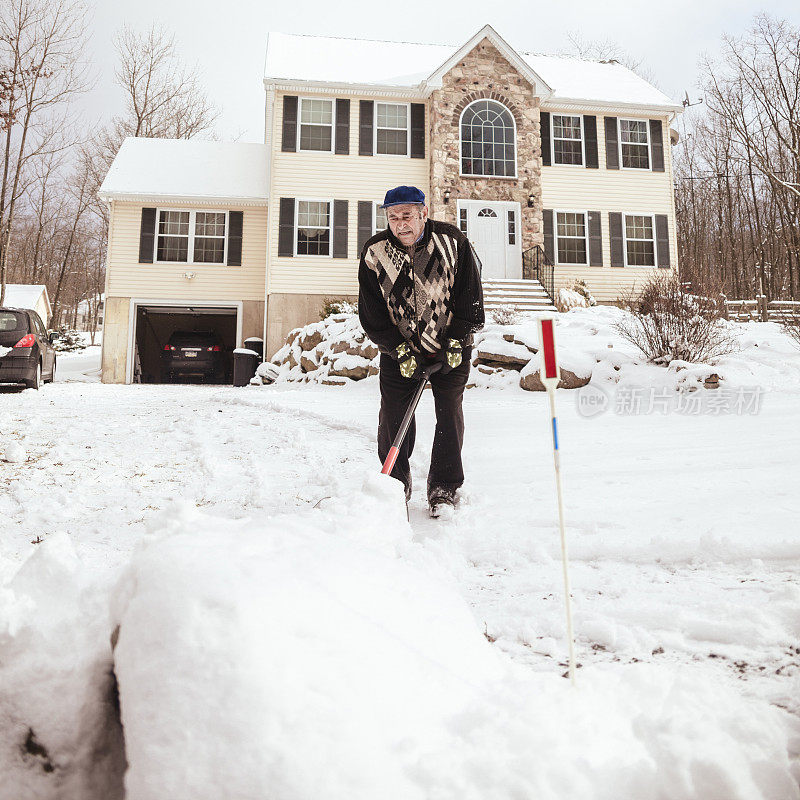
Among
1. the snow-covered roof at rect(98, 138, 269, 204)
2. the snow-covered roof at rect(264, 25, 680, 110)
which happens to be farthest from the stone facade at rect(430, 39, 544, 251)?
the snow-covered roof at rect(98, 138, 269, 204)

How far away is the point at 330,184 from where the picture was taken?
15945 millimetres

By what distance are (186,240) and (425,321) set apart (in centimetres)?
1483

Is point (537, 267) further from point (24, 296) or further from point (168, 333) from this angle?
point (24, 296)

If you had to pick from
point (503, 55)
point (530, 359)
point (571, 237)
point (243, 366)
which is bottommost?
point (530, 359)

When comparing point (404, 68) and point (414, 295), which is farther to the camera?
point (404, 68)

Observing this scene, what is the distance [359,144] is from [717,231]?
892 inches

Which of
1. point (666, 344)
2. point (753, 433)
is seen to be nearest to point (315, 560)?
point (753, 433)

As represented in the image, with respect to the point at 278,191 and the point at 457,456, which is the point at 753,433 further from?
the point at 278,191

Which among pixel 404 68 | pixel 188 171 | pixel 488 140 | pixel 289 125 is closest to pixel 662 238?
pixel 488 140

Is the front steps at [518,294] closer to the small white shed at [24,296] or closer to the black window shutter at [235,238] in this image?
the black window shutter at [235,238]

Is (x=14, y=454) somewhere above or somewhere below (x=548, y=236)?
below

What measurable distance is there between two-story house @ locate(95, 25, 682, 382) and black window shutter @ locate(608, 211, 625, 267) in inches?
1.6

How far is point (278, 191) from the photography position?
15797 millimetres

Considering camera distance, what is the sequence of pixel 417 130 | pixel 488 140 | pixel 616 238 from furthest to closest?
pixel 616 238 < pixel 417 130 < pixel 488 140
